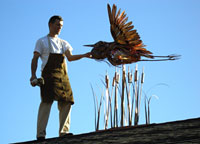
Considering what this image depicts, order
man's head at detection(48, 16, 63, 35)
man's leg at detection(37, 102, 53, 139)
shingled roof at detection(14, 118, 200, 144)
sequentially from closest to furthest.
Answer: shingled roof at detection(14, 118, 200, 144) < man's leg at detection(37, 102, 53, 139) < man's head at detection(48, 16, 63, 35)

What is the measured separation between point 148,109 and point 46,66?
1.20m

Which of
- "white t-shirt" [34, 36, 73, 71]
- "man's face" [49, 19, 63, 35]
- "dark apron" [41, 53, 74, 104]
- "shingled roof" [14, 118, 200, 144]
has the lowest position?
A: "shingled roof" [14, 118, 200, 144]

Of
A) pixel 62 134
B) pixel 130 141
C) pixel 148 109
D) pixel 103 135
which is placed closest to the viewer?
pixel 130 141

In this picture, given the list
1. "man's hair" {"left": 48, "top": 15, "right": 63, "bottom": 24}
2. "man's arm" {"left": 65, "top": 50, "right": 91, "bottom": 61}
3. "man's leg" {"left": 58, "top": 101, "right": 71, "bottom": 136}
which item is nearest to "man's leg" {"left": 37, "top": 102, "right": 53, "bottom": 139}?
"man's leg" {"left": 58, "top": 101, "right": 71, "bottom": 136}

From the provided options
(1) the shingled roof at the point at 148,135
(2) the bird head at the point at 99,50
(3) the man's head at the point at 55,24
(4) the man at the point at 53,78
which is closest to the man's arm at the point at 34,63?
(4) the man at the point at 53,78

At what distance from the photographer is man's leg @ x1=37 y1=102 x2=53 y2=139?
13.8 feet

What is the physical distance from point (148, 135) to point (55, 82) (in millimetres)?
1227

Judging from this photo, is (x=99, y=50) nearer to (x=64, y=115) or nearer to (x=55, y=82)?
(x=55, y=82)

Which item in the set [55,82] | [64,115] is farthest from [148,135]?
[55,82]

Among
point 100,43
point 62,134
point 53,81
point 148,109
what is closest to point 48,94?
point 53,81

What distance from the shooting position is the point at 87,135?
12.6ft

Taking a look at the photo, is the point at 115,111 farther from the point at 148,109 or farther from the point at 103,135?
the point at 103,135

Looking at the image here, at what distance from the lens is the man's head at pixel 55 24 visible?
14.3ft

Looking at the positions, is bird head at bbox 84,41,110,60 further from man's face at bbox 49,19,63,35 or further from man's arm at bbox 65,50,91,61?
man's face at bbox 49,19,63,35
